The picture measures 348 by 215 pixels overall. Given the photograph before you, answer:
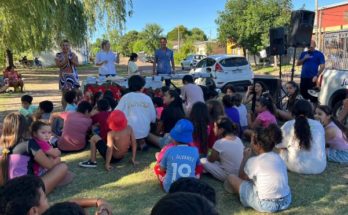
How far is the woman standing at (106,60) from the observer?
10170 mm

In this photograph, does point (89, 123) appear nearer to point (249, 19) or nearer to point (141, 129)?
point (141, 129)

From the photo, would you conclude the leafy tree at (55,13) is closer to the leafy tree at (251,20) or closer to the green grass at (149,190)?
the green grass at (149,190)

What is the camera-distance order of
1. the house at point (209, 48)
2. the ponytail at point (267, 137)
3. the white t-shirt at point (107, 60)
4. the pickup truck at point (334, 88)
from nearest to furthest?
the ponytail at point (267, 137) < the pickup truck at point (334, 88) < the white t-shirt at point (107, 60) < the house at point (209, 48)

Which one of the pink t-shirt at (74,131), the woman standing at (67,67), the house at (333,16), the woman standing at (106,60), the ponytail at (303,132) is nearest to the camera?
the ponytail at (303,132)

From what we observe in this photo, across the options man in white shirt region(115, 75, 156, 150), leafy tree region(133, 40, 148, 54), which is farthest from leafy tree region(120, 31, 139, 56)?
man in white shirt region(115, 75, 156, 150)

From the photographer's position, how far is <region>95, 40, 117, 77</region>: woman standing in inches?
400

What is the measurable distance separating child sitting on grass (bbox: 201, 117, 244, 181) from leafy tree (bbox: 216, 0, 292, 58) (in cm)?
3310

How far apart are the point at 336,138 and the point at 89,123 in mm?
4025

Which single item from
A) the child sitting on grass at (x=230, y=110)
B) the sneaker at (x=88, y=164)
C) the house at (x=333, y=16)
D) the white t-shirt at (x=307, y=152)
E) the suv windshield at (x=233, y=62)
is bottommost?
the sneaker at (x=88, y=164)

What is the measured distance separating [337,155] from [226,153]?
2129 mm

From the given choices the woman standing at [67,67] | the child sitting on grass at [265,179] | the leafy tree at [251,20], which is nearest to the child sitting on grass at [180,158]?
the child sitting on grass at [265,179]

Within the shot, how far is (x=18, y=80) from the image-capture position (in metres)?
18.5

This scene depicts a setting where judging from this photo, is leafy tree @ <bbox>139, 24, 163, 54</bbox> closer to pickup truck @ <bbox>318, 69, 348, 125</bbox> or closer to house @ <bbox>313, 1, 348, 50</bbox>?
house @ <bbox>313, 1, 348, 50</bbox>

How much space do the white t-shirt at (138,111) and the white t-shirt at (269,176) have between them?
2691 mm
